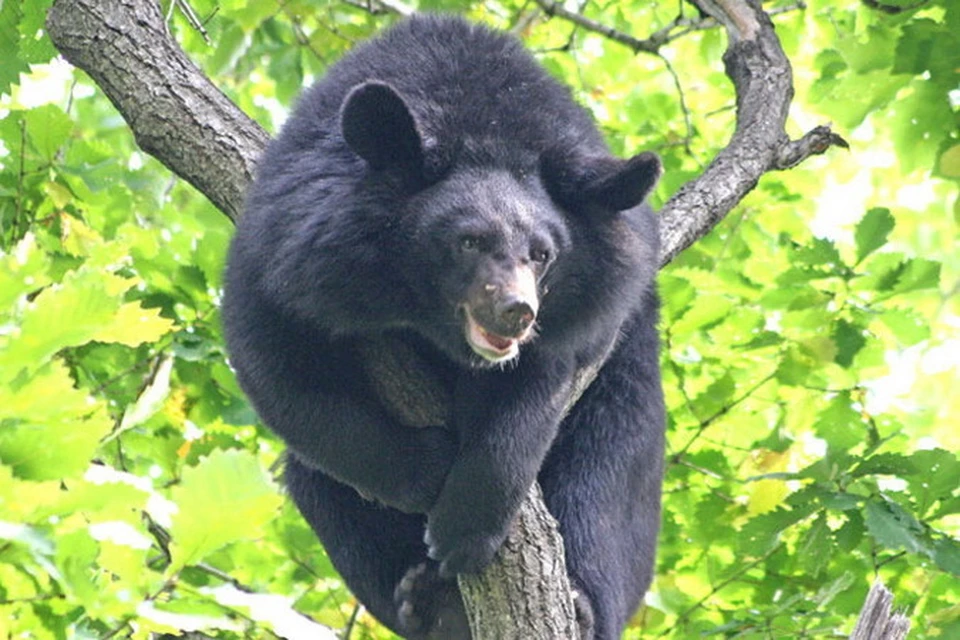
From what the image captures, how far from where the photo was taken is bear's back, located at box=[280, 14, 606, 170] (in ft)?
16.3

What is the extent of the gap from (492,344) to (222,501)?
7.59 feet

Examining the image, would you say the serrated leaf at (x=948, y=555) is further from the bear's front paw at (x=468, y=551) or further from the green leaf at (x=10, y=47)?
the green leaf at (x=10, y=47)

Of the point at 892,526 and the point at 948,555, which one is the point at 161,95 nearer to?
the point at 892,526

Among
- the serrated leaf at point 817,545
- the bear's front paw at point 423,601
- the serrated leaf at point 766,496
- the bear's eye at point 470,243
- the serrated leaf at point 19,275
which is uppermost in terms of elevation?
the bear's eye at point 470,243

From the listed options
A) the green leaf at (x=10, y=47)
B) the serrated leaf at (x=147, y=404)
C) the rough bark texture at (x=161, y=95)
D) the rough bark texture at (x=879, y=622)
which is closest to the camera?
the serrated leaf at (x=147, y=404)

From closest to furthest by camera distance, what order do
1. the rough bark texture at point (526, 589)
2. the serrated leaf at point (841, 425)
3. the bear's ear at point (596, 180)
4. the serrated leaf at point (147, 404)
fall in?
the serrated leaf at point (147, 404), the rough bark texture at point (526, 589), the bear's ear at point (596, 180), the serrated leaf at point (841, 425)

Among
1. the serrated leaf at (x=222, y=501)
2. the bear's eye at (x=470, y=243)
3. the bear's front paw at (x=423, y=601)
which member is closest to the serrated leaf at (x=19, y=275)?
the serrated leaf at (x=222, y=501)

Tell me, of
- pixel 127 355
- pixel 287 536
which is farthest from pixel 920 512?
pixel 127 355

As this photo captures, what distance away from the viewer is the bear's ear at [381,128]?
15.1 ft

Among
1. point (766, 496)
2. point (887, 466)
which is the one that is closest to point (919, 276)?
point (887, 466)

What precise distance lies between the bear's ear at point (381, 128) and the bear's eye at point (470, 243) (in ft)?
1.12

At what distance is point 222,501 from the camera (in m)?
2.36

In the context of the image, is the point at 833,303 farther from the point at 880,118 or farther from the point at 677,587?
the point at 880,118

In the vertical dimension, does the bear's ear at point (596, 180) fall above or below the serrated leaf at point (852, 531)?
→ above
